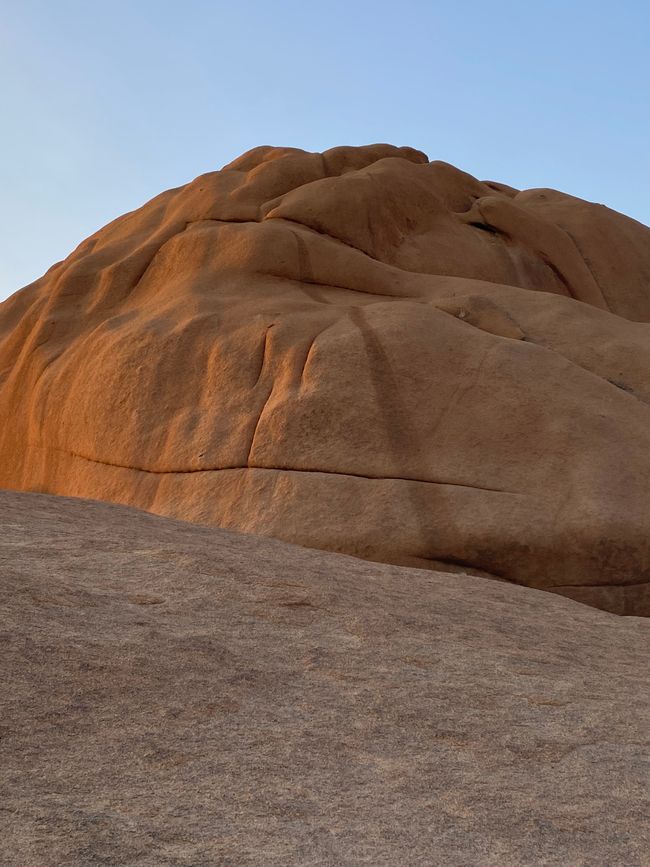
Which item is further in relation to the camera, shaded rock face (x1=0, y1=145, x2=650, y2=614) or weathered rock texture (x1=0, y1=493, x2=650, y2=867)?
shaded rock face (x1=0, y1=145, x2=650, y2=614)

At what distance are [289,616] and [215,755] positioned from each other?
53.5 inches

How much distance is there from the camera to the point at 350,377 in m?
7.59

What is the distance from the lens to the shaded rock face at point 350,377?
271 inches

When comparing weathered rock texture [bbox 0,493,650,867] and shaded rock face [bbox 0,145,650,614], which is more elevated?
shaded rock face [bbox 0,145,650,614]

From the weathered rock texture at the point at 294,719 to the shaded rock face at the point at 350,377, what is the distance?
1.95m

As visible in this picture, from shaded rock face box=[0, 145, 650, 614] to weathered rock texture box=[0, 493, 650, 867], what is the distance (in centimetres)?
195

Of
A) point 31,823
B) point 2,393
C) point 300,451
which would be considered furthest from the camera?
point 2,393

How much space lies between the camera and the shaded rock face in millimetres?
6891

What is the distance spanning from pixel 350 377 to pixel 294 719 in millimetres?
4684

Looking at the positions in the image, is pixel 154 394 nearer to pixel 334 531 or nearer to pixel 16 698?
pixel 334 531

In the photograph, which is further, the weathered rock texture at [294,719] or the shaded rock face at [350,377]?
the shaded rock face at [350,377]

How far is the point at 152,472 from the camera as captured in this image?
806 centimetres

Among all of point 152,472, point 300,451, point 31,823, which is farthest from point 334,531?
point 31,823

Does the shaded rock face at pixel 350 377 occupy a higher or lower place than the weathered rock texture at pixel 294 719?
higher
